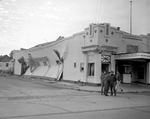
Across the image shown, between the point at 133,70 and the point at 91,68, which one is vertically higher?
the point at 91,68

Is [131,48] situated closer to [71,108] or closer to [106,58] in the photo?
[106,58]

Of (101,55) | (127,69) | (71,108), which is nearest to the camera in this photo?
(71,108)

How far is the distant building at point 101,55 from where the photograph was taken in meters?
22.2

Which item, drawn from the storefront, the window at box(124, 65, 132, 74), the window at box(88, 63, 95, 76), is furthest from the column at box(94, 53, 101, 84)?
the window at box(124, 65, 132, 74)

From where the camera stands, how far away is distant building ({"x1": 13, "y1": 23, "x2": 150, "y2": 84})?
22250mm

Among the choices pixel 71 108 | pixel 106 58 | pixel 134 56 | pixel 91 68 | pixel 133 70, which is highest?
pixel 134 56

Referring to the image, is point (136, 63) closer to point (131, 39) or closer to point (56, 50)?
point (131, 39)

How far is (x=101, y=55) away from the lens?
886 inches

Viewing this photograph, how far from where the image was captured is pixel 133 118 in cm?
717

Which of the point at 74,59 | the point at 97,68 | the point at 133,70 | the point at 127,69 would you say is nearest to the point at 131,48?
the point at 127,69

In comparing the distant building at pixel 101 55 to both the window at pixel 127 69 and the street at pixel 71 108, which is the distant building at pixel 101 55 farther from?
the street at pixel 71 108

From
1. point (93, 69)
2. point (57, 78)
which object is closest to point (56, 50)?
point (57, 78)

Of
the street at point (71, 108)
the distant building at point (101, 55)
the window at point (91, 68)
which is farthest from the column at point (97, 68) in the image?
the street at point (71, 108)

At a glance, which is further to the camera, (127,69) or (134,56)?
(127,69)
